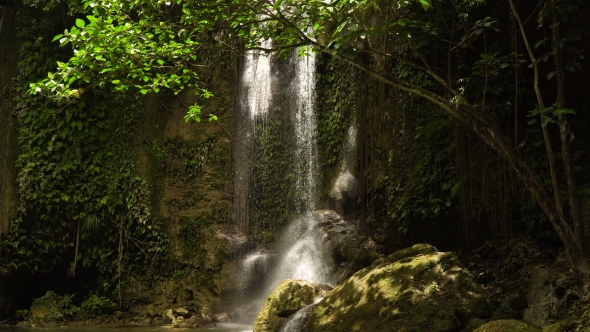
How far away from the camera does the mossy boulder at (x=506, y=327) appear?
583cm

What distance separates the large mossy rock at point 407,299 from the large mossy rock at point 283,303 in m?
0.50

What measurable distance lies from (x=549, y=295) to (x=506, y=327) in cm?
90

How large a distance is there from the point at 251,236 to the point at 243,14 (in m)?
6.25

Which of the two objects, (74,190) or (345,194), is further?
(74,190)

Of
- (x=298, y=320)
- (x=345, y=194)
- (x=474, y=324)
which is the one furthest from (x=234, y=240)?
(x=474, y=324)

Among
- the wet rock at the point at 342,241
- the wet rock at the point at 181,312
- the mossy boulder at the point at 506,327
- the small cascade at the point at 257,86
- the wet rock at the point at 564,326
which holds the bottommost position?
the wet rock at the point at 181,312

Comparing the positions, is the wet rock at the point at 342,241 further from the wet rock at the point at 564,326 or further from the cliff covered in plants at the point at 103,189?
the wet rock at the point at 564,326

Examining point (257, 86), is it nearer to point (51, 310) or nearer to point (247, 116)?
point (247, 116)

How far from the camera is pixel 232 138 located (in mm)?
13344

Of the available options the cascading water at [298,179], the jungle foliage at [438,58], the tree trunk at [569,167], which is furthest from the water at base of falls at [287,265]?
the tree trunk at [569,167]

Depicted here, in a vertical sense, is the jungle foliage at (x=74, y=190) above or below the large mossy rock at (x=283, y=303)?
above

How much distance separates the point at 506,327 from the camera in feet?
19.3

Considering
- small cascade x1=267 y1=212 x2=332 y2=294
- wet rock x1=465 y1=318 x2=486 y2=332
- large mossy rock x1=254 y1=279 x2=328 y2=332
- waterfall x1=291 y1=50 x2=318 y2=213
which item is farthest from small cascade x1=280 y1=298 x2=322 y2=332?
waterfall x1=291 y1=50 x2=318 y2=213

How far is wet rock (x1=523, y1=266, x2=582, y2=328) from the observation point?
20.5 ft
